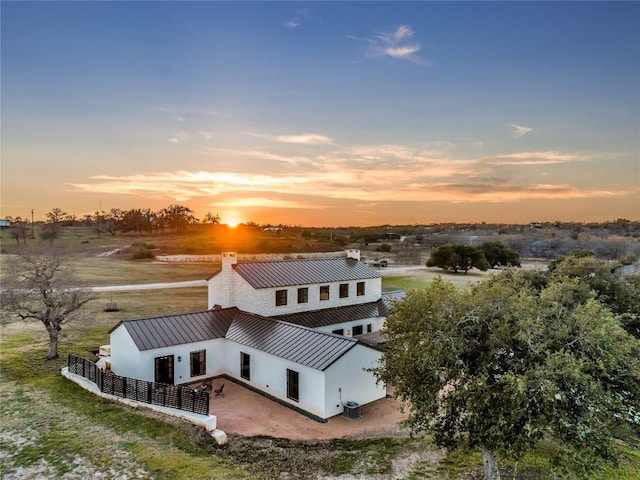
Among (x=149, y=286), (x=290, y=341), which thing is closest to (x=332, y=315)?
(x=290, y=341)

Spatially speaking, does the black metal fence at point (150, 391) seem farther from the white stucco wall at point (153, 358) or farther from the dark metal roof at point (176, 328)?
the dark metal roof at point (176, 328)

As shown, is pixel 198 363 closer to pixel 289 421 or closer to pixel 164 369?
pixel 164 369

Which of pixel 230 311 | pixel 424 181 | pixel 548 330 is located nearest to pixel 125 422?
pixel 230 311

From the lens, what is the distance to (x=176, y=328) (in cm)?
1991

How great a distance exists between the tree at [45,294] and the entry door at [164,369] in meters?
7.64

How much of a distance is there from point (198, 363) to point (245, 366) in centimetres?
243

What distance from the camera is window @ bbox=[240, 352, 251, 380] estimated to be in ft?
64.0

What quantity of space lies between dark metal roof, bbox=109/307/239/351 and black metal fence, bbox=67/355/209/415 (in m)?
1.75

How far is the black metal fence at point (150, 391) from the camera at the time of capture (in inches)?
602

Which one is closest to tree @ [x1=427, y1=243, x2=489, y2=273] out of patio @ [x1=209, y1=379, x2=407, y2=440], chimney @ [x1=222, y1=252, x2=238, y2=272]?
chimney @ [x1=222, y1=252, x2=238, y2=272]

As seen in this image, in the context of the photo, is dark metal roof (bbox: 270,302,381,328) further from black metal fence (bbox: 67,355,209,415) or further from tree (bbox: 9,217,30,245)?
tree (bbox: 9,217,30,245)

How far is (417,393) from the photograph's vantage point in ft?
35.8

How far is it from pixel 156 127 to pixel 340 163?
45.3ft

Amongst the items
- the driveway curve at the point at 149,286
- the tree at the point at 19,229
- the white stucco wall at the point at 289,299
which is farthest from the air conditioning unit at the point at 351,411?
the tree at the point at 19,229
